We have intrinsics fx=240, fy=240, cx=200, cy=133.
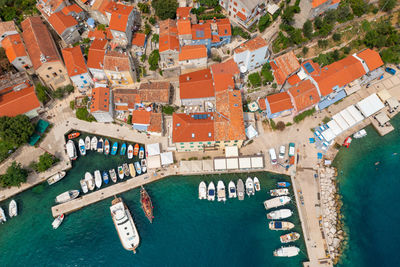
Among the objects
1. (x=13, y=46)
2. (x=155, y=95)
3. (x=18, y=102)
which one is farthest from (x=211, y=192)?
(x=13, y=46)

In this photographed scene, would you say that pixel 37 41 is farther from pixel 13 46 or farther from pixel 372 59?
pixel 372 59

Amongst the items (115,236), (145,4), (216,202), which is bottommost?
(115,236)

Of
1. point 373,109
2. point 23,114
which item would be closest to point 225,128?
point 373,109

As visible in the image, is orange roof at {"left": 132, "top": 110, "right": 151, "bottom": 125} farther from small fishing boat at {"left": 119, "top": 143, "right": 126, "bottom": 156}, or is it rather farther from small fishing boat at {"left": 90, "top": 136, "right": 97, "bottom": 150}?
small fishing boat at {"left": 90, "top": 136, "right": 97, "bottom": 150}

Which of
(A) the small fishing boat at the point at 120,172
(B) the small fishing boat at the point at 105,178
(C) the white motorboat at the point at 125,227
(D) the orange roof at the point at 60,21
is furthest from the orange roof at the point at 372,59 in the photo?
(D) the orange roof at the point at 60,21

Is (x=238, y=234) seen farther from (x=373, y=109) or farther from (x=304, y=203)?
(x=373, y=109)

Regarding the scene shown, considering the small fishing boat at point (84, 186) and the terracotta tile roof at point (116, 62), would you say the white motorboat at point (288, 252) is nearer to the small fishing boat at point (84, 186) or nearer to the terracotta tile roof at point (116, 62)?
the small fishing boat at point (84, 186)
